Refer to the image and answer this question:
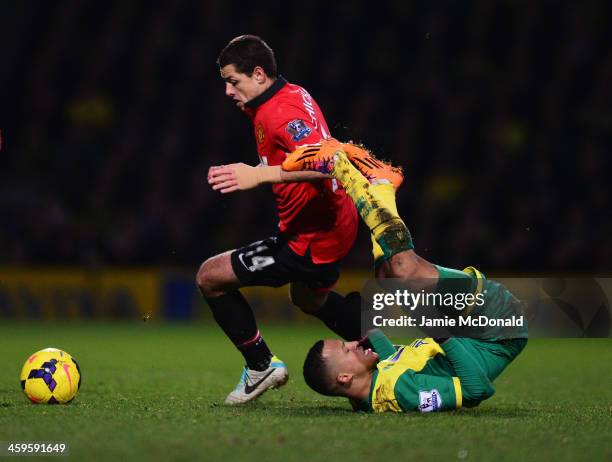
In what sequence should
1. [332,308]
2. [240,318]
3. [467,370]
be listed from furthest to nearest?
[332,308] < [240,318] < [467,370]

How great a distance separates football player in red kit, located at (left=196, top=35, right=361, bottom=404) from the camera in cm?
621

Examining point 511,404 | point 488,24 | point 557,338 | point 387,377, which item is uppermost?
point 488,24

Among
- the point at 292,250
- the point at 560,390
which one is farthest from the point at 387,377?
the point at 560,390

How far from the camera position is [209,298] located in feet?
20.9

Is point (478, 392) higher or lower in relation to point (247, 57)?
lower

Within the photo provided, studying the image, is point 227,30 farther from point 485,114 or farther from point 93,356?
point 93,356

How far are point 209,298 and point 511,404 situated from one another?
6.22ft

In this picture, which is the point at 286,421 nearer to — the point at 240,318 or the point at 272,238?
the point at 240,318

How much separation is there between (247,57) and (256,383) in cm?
191

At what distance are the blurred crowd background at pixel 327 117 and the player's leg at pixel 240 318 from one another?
772 centimetres

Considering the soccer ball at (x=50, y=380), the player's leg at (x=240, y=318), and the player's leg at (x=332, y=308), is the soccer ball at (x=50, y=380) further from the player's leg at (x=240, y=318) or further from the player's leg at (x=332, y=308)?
the player's leg at (x=332, y=308)

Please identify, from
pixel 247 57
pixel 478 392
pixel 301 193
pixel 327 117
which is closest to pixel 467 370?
pixel 478 392

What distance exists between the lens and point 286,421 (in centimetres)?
527

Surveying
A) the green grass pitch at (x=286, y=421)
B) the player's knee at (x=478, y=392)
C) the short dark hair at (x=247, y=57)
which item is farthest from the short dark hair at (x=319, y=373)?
the short dark hair at (x=247, y=57)
